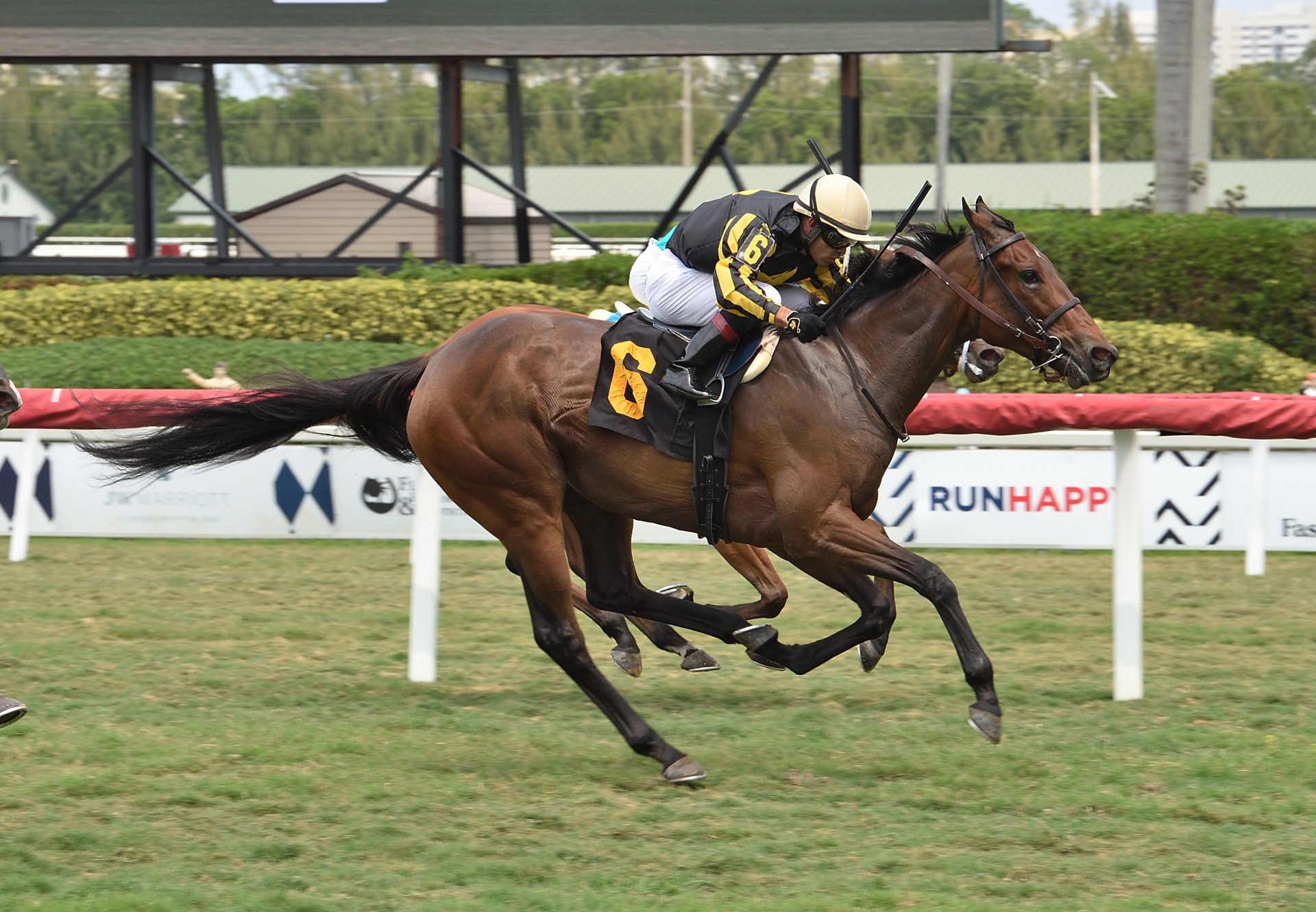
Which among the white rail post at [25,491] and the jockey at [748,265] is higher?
the jockey at [748,265]

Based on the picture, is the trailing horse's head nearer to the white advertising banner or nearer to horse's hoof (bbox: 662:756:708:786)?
horse's hoof (bbox: 662:756:708:786)

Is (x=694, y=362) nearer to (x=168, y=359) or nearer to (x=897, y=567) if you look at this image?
(x=897, y=567)

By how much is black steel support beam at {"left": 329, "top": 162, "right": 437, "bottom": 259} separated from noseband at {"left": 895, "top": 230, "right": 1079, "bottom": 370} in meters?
10.5

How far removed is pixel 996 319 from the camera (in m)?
4.98

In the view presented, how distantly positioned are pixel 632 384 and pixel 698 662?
1.34m

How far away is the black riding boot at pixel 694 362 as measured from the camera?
4969 millimetres

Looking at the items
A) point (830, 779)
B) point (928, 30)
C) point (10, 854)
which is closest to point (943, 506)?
point (830, 779)

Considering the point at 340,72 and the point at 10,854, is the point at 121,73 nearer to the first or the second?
the point at 340,72

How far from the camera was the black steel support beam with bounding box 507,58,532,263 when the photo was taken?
1516 cm

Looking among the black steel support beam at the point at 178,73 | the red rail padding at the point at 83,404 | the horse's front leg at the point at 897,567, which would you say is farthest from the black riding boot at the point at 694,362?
the black steel support beam at the point at 178,73

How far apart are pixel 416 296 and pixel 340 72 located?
364 cm

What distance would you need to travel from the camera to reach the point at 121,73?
1544cm

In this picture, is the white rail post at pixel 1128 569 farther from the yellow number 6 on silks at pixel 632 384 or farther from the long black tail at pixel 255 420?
the long black tail at pixel 255 420

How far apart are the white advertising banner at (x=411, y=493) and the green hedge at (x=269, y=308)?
507 centimetres
